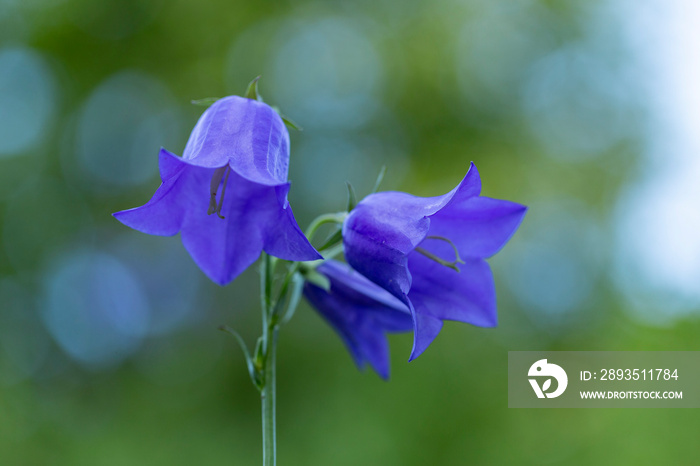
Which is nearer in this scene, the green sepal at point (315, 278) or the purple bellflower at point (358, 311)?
the green sepal at point (315, 278)

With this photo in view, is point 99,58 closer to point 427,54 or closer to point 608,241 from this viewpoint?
point 427,54

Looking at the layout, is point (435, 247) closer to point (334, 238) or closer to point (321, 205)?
point (334, 238)

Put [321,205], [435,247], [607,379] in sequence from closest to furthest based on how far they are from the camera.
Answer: [435,247] < [607,379] < [321,205]

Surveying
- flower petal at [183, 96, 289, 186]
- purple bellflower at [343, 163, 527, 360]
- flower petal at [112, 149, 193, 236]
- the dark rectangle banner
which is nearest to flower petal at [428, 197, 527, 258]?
purple bellflower at [343, 163, 527, 360]

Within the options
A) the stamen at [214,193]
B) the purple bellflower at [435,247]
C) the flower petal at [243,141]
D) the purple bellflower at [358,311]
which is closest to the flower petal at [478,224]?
the purple bellflower at [435,247]

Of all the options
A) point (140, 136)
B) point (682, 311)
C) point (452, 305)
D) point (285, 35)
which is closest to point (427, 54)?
point (285, 35)

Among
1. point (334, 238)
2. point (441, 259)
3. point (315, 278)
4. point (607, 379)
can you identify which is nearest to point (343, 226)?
point (334, 238)

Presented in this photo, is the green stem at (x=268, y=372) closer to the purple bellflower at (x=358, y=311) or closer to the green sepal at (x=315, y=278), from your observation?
the green sepal at (x=315, y=278)

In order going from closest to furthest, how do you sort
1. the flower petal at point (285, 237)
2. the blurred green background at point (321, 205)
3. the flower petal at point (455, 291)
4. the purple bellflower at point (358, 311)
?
1. the flower petal at point (285, 237)
2. the flower petal at point (455, 291)
3. the purple bellflower at point (358, 311)
4. the blurred green background at point (321, 205)
